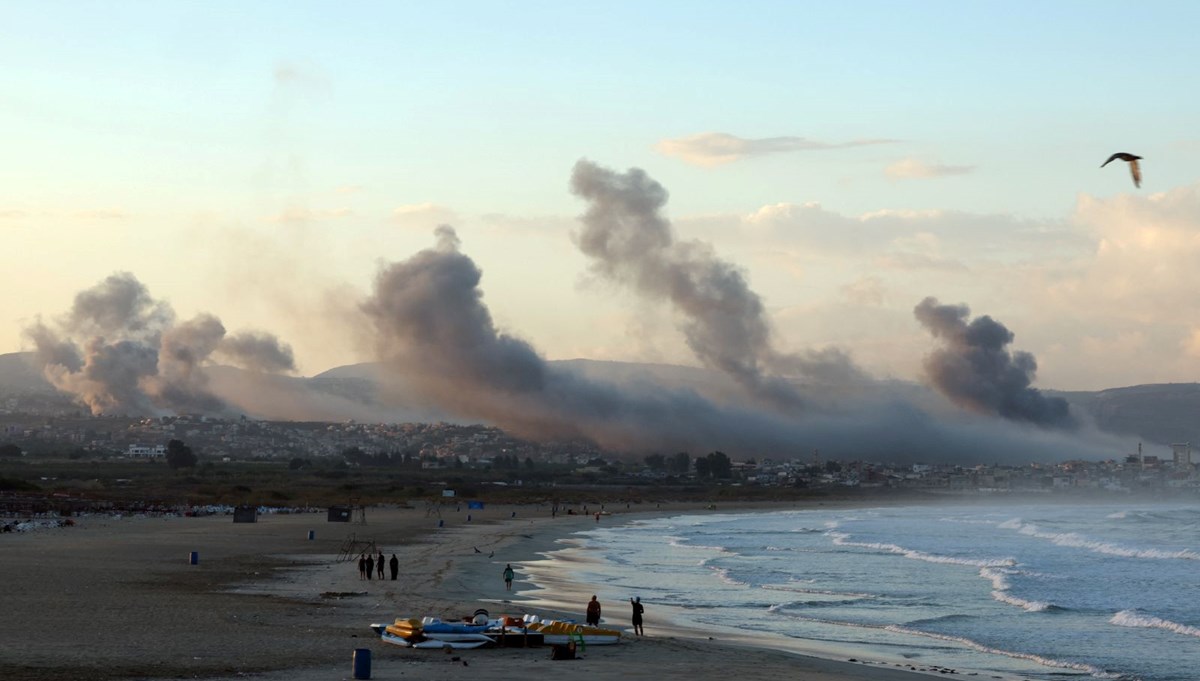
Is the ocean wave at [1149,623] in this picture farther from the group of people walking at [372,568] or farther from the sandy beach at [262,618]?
the group of people walking at [372,568]

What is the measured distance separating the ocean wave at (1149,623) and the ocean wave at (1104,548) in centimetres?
3460

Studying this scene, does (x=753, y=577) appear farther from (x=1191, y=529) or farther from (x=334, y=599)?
(x=1191, y=529)

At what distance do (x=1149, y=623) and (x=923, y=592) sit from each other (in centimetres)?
1150

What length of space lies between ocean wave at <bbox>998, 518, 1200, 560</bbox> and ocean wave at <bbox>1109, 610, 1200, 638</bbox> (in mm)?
34602

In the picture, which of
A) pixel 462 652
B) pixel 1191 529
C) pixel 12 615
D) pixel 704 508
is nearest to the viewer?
pixel 462 652

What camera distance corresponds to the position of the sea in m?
36.8

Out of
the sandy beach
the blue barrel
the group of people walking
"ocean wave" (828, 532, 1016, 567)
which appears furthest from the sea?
the blue barrel

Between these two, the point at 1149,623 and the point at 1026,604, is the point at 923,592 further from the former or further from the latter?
the point at 1149,623

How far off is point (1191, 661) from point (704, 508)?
417 feet

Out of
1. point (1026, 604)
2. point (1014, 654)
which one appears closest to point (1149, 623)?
point (1026, 604)

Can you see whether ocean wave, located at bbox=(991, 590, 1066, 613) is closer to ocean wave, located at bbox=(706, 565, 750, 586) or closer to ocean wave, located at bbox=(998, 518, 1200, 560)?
ocean wave, located at bbox=(706, 565, 750, 586)

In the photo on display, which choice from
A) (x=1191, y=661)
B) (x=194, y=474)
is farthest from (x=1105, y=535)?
(x=194, y=474)

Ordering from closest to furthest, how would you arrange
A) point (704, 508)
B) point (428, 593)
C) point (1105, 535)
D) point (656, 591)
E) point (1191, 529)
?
point (428, 593) → point (656, 591) → point (1105, 535) → point (1191, 529) → point (704, 508)

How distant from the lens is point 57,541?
67.4 metres
